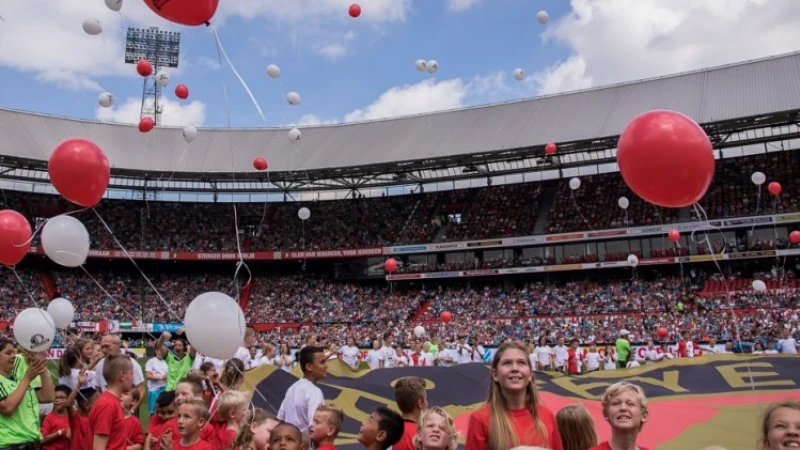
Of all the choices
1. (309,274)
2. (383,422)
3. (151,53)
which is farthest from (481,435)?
(151,53)

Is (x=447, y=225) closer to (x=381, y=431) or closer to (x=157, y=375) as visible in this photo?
(x=157, y=375)

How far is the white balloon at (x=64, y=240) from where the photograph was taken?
25.7ft

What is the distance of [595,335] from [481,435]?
2497cm

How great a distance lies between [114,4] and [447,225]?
31171 millimetres

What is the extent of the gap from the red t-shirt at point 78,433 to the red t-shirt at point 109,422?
839mm

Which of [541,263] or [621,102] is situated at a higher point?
[621,102]

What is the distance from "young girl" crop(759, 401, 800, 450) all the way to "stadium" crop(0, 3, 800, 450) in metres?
20.6

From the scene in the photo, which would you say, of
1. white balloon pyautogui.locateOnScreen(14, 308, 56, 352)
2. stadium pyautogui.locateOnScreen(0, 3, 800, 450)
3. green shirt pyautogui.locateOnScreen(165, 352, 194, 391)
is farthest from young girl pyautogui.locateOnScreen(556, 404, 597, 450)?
Answer: stadium pyautogui.locateOnScreen(0, 3, 800, 450)

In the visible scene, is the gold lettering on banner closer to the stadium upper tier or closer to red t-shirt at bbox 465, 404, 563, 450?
red t-shirt at bbox 465, 404, 563, 450

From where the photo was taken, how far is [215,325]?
18.5ft

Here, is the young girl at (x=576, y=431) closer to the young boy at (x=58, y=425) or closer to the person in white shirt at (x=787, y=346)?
the young boy at (x=58, y=425)

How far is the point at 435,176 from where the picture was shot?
41656mm

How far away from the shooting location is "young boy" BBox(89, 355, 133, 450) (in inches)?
183

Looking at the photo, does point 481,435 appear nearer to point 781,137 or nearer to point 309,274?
point 781,137
